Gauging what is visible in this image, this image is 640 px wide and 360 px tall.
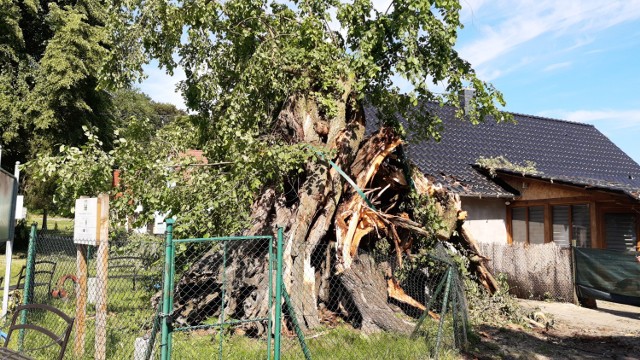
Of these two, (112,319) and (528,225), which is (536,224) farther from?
(112,319)

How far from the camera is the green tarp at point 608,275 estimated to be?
11.2 meters

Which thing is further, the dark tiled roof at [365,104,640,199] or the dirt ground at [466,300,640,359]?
the dark tiled roof at [365,104,640,199]

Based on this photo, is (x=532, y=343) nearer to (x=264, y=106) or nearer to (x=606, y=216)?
(x=264, y=106)

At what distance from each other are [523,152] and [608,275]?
890 cm

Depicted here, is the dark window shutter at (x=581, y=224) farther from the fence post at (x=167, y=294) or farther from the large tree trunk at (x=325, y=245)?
the fence post at (x=167, y=294)

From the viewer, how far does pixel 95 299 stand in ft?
20.7

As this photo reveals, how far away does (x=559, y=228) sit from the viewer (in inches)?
599

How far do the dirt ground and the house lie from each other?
315cm

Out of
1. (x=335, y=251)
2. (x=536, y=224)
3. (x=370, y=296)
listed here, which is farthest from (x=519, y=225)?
(x=335, y=251)

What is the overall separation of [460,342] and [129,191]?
5.42m

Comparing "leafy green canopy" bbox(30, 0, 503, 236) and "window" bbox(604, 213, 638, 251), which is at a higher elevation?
"leafy green canopy" bbox(30, 0, 503, 236)

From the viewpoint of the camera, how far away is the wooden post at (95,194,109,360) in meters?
5.70

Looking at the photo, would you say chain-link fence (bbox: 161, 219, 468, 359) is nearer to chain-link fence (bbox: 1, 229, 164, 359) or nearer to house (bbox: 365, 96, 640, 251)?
chain-link fence (bbox: 1, 229, 164, 359)

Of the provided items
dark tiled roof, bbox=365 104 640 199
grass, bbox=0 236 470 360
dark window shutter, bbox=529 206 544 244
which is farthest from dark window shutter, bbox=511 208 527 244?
grass, bbox=0 236 470 360
